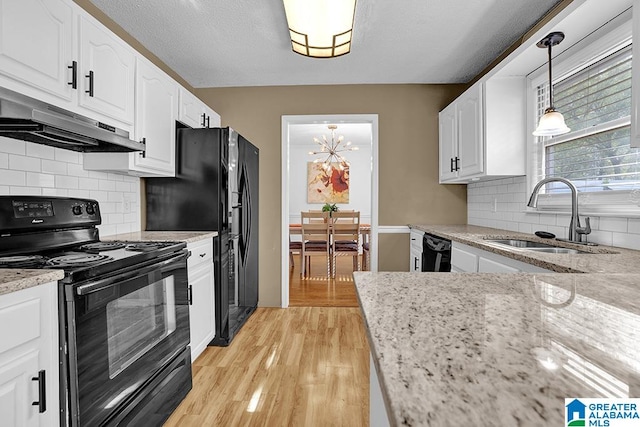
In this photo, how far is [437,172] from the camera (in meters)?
3.61

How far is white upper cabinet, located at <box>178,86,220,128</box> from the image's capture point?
2.73 m

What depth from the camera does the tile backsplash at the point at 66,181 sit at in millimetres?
1650

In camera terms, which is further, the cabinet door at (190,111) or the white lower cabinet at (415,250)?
the white lower cabinet at (415,250)

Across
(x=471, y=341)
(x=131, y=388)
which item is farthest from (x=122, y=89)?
(x=471, y=341)

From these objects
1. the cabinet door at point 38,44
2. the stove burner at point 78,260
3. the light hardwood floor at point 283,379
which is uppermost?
the cabinet door at point 38,44

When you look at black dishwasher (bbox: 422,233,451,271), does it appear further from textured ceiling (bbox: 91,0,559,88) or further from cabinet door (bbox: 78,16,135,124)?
cabinet door (bbox: 78,16,135,124)

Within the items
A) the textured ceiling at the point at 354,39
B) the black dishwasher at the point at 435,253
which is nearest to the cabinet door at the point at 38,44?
the textured ceiling at the point at 354,39

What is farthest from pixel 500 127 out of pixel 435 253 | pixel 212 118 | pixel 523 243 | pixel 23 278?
pixel 23 278

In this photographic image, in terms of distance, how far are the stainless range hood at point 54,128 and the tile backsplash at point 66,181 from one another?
67 millimetres

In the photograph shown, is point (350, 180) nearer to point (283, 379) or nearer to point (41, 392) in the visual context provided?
point (283, 379)

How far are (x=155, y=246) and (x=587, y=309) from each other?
1.85 meters

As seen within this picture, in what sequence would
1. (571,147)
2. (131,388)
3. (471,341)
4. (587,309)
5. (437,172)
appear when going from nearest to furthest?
(471,341) → (587,309) → (131,388) → (571,147) → (437,172)

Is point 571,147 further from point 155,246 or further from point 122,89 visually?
point 122,89

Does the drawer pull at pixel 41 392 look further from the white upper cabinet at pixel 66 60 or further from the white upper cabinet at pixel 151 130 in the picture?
the white upper cabinet at pixel 151 130
